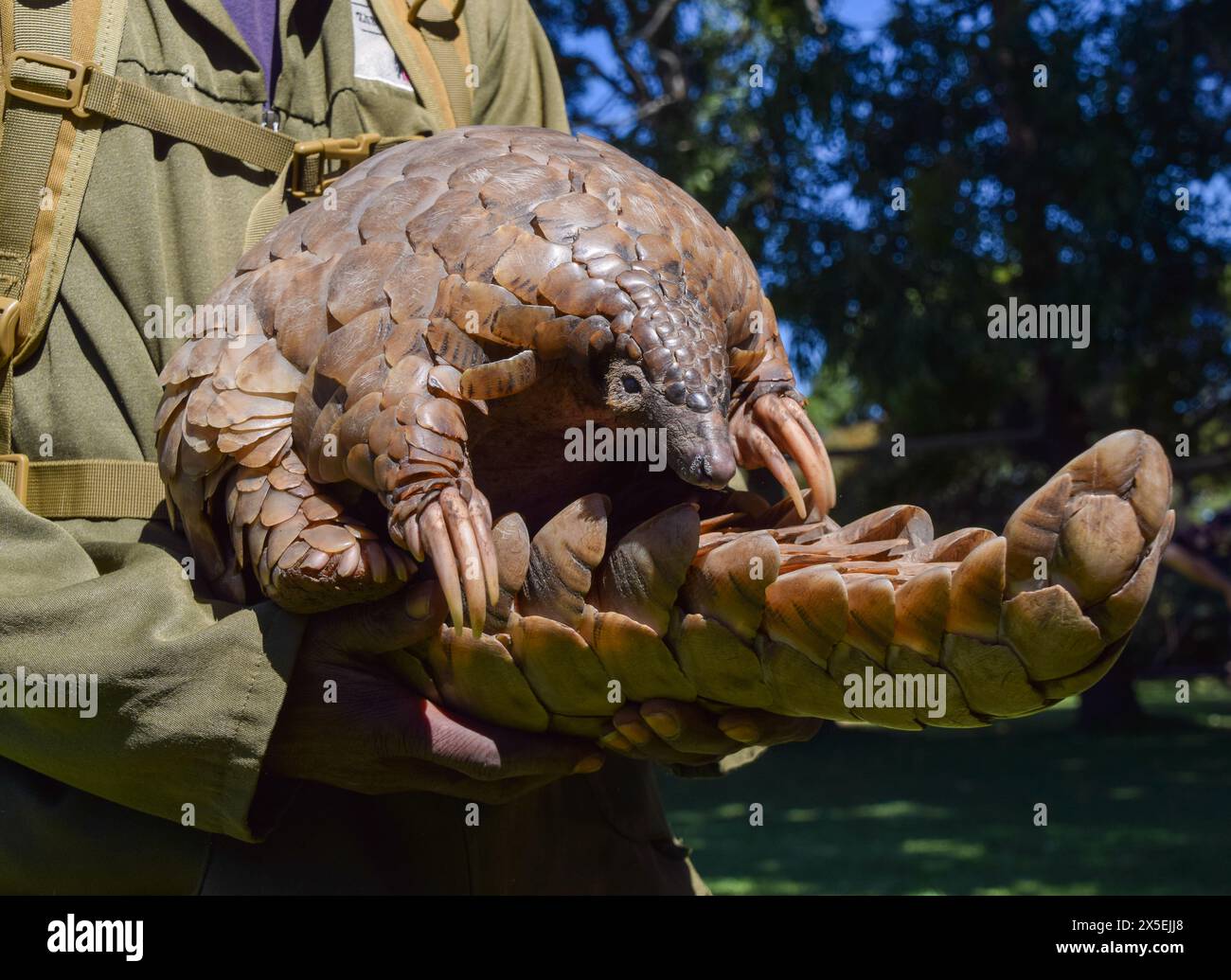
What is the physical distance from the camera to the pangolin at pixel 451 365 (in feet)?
4.27

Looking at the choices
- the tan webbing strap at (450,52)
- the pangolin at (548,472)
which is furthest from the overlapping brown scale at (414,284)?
the tan webbing strap at (450,52)

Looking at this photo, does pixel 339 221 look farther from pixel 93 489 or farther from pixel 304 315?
pixel 93 489

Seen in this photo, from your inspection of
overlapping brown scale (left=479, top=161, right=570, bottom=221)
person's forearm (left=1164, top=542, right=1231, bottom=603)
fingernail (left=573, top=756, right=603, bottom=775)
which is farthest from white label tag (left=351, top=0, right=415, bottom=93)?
person's forearm (left=1164, top=542, right=1231, bottom=603)

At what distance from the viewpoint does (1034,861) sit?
797 cm

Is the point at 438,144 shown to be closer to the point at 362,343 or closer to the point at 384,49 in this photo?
the point at 362,343

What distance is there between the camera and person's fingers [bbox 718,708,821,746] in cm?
136

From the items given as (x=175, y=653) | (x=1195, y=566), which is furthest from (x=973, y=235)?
(x=175, y=653)

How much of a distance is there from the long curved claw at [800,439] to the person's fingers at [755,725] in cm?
23

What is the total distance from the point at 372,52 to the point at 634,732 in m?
1.08

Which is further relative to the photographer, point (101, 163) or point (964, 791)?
point (964, 791)

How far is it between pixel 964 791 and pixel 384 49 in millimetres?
10210

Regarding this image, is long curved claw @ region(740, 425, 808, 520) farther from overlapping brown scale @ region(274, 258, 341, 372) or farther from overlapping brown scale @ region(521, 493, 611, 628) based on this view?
overlapping brown scale @ region(274, 258, 341, 372)

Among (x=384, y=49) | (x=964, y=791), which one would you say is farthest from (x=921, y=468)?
(x=384, y=49)

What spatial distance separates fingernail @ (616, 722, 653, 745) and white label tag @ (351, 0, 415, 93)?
103 centimetres
